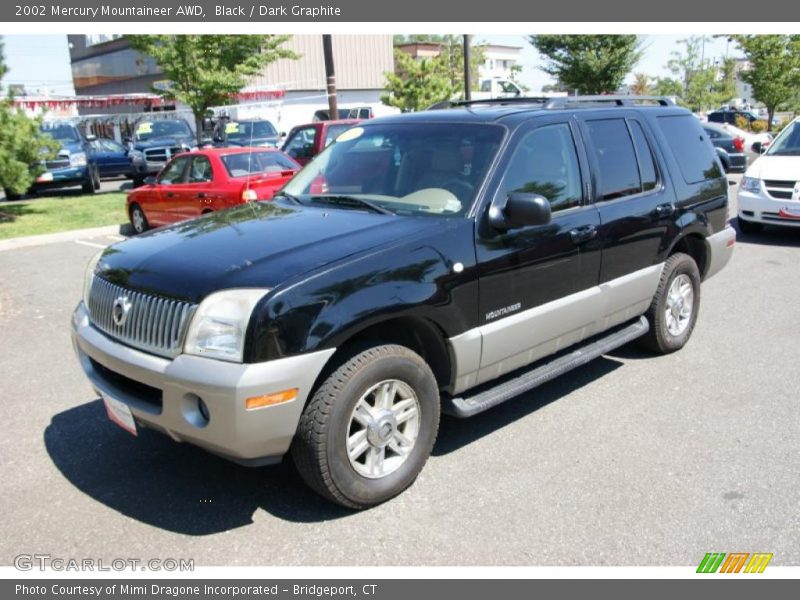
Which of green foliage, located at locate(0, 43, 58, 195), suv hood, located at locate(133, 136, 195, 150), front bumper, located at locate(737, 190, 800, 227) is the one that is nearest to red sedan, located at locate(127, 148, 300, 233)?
green foliage, located at locate(0, 43, 58, 195)

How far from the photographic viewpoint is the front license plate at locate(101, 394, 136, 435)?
3457 mm

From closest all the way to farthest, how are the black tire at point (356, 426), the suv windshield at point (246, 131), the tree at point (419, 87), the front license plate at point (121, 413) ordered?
1. the black tire at point (356, 426)
2. the front license plate at point (121, 413)
3. the suv windshield at point (246, 131)
4. the tree at point (419, 87)

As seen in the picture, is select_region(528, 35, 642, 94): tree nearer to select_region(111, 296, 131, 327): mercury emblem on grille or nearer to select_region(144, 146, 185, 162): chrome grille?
select_region(144, 146, 185, 162): chrome grille

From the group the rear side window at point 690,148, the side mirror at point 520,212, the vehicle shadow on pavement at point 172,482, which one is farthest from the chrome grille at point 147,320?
the rear side window at point 690,148

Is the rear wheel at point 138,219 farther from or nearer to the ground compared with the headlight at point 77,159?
nearer to the ground

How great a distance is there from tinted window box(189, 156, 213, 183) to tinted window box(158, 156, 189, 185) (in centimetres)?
26

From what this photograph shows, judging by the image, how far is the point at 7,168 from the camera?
13227 mm

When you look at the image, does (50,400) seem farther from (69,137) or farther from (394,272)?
(69,137)

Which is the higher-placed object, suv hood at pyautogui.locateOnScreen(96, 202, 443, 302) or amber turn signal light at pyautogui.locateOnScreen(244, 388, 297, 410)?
suv hood at pyautogui.locateOnScreen(96, 202, 443, 302)

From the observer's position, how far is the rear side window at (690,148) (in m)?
5.64

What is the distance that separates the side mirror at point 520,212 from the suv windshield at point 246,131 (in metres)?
16.5

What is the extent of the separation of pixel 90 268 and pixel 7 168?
10860 millimetres

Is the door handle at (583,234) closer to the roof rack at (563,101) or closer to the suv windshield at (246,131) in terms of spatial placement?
the roof rack at (563,101)

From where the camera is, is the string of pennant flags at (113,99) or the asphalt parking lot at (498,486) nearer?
the asphalt parking lot at (498,486)
